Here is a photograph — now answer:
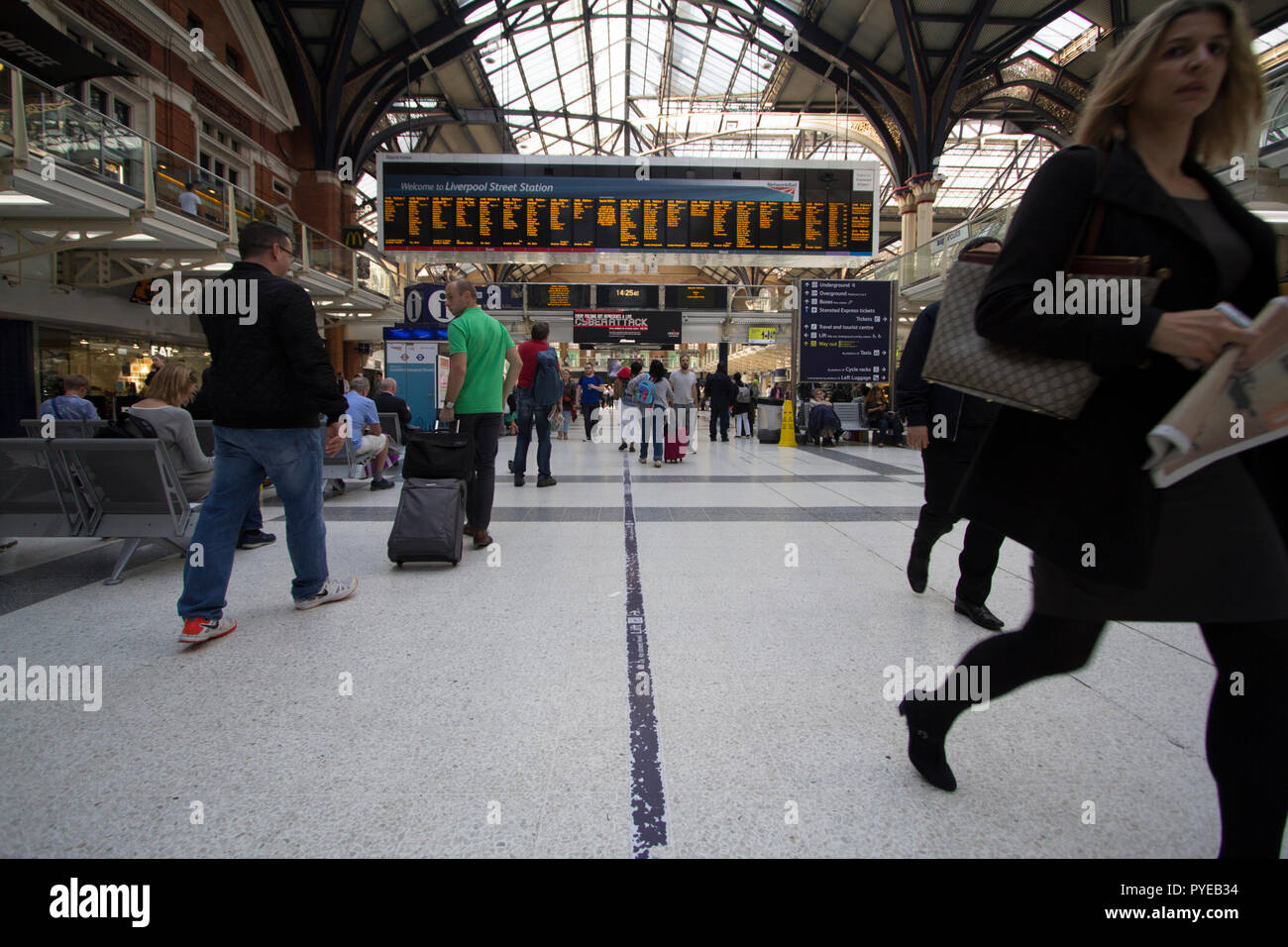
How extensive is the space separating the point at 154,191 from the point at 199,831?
13256mm

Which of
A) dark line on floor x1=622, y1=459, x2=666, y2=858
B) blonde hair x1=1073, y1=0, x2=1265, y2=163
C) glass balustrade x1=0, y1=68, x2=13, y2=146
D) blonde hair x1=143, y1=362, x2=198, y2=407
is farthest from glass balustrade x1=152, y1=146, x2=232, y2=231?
blonde hair x1=1073, y1=0, x2=1265, y2=163

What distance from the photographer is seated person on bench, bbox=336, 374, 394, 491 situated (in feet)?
25.1

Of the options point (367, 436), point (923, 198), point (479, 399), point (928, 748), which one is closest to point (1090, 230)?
point (928, 748)

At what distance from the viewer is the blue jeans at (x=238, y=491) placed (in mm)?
3129

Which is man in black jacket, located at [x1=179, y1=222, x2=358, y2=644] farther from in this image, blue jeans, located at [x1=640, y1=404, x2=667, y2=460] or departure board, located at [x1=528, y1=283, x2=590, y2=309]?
departure board, located at [x1=528, y1=283, x2=590, y2=309]

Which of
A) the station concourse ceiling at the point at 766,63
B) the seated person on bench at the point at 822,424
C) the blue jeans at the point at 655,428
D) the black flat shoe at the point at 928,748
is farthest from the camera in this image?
the station concourse ceiling at the point at 766,63

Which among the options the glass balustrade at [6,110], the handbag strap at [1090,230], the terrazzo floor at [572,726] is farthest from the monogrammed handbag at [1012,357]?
the glass balustrade at [6,110]

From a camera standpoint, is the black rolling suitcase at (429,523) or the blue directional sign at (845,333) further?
the blue directional sign at (845,333)

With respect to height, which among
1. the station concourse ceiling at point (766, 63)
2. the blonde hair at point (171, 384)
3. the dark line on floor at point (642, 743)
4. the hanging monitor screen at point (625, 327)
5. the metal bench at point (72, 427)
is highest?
the station concourse ceiling at point (766, 63)

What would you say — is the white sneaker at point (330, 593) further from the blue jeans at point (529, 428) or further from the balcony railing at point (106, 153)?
the blue jeans at point (529, 428)

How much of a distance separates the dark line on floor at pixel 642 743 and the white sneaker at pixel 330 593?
4.91ft

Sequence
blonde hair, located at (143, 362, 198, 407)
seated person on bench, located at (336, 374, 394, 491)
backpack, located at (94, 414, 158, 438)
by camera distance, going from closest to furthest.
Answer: backpack, located at (94, 414, 158, 438), blonde hair, located at (143, 362, 198, 407), seated person on bench, located at (336, 374, 394, 491)

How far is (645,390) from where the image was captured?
11.5 meters

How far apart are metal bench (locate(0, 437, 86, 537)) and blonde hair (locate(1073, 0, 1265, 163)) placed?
5240 millimetres
